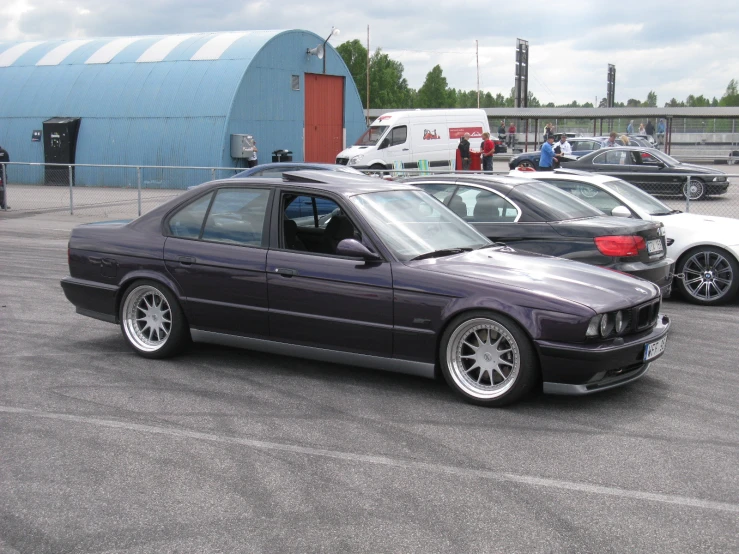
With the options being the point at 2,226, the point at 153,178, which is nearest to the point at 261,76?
the point at 153,178

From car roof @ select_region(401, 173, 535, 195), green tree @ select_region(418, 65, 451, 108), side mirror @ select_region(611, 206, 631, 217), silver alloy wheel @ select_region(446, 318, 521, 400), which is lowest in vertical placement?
silver alloy wheel @ select_region(446, 318, 521, 400)

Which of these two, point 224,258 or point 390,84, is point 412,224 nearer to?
point 224,258

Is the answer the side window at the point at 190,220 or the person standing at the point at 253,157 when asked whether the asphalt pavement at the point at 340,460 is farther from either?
the person standing at the point at 253,157

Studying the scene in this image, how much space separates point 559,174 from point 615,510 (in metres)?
6.91

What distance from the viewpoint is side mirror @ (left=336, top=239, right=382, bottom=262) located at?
6.10m

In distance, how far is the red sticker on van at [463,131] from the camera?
102ft

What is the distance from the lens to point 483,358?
5.82 meters

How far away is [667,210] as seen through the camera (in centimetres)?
1097

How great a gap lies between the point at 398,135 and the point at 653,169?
919 centimetres

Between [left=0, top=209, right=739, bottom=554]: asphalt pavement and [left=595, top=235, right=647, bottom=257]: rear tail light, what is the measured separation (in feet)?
5.24

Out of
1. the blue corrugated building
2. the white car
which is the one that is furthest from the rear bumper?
the blue corrugated building

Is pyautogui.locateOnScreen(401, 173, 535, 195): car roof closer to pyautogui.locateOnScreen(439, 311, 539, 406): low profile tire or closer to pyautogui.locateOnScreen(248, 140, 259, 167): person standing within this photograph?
pyautogui.locateOnScreen(439, 311, 539, 406): low profile tire

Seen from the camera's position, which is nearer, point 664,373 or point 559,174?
point 664,373

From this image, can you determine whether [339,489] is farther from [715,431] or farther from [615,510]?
[715,431]
